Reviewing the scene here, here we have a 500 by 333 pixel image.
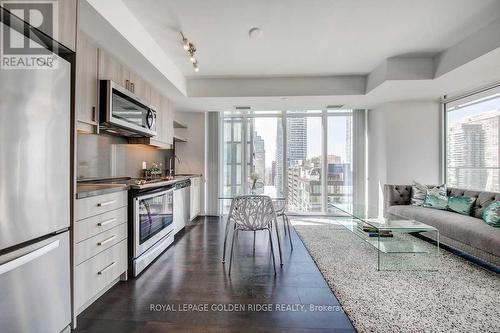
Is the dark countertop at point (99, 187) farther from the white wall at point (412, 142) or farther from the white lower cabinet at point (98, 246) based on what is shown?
the white wall at point (412, 142)

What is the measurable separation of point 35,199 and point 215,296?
1.42 metres

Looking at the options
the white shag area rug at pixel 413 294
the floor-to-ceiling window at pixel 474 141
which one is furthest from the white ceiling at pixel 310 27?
the white shag area rug at pixel 413 294

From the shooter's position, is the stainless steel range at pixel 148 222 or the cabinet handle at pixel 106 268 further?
the stainless steel range at pixel 148 222

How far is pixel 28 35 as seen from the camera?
3.93 feet

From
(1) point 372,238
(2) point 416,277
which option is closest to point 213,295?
(2) point 416,277

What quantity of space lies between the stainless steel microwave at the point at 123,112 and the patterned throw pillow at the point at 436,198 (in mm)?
4223

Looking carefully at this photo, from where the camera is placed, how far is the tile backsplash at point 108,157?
7.61ft

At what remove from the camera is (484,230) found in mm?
2311

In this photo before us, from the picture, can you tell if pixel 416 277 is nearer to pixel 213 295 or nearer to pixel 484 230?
pixel 484 230

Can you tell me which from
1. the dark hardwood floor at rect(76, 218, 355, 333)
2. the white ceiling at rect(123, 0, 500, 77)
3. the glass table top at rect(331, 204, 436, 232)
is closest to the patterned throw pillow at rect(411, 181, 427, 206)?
the glass table top at rect(331, 204, 436, 232)

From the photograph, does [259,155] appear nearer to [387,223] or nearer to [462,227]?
[387,223]

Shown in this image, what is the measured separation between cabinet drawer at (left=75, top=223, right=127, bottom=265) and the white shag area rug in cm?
195

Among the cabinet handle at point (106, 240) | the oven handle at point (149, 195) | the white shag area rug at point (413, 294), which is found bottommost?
the white shag area rug at point (413, 294)

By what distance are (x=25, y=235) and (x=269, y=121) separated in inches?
175
